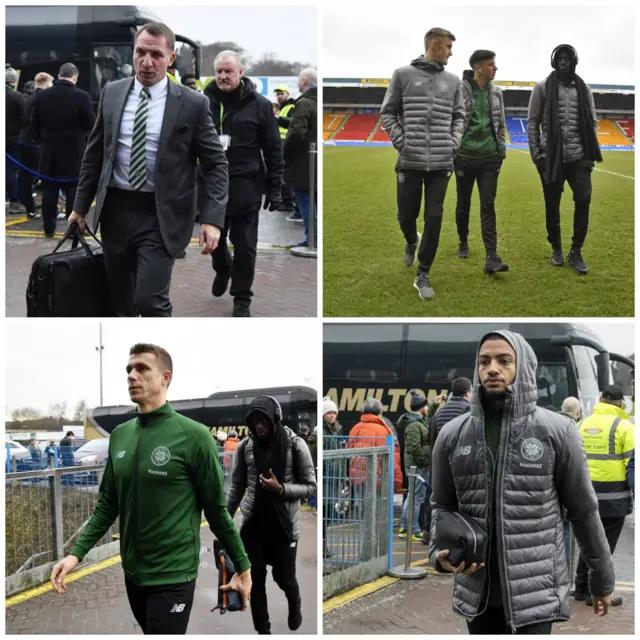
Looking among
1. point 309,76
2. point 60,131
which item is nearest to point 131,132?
point 309,76

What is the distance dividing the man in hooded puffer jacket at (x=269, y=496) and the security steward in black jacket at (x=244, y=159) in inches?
62.9

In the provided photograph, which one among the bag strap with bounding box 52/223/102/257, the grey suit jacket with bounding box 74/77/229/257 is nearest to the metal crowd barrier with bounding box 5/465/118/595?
the bag strap with bounding box 52/223/102/257

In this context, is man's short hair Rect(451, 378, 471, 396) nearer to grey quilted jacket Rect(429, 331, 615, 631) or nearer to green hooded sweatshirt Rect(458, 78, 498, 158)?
green hooded sweatshirt Rect(458, 78, 498, 158)

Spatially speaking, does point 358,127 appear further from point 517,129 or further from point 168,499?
point 168,499

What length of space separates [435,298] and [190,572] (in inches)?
126

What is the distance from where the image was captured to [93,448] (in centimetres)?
1644

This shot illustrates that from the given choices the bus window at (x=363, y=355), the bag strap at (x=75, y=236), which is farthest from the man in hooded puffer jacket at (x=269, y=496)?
the bus window at (x=363, y=355)

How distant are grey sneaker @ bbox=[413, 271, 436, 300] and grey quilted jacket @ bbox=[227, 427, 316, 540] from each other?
5.45 ft

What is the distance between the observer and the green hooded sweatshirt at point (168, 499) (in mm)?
3811

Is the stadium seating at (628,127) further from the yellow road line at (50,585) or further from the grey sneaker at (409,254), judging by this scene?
the yellow road line at (50,585)

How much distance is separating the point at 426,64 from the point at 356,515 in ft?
10.3

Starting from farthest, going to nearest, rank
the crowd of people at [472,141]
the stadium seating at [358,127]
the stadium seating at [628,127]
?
the stadium seating at [358,127] → the stadium seating at [628,127] → the crowd of people at [472,141]

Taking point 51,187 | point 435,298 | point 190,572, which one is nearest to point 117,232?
point 190,572

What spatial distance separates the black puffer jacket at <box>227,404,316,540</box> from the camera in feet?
16.8
